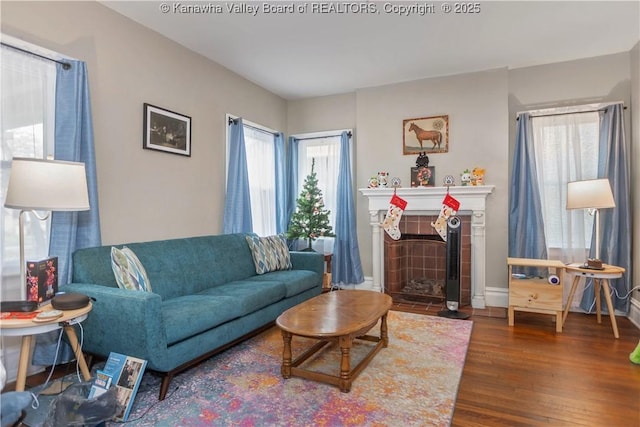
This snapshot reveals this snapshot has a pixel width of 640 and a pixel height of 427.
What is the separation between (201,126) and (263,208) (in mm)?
1406

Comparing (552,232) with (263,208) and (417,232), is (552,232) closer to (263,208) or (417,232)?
(417,232)

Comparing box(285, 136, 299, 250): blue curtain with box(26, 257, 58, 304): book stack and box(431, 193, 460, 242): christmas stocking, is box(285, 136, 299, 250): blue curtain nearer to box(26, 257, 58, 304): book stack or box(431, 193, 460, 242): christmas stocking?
box(431, 193, 460, 242): christmas stocking

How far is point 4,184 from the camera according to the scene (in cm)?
232

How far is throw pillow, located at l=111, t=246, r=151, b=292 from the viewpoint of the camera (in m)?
2.45

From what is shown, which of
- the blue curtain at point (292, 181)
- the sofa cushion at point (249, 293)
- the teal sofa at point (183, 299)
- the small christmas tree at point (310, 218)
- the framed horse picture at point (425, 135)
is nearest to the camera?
the teal sofa at point (183, 299)

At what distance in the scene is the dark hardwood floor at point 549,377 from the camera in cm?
202

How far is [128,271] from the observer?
8.19ft

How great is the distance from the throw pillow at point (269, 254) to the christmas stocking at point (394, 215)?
1.28m

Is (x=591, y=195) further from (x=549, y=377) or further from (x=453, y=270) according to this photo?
(x=549, y=377)

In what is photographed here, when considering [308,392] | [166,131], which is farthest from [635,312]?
[166,131]

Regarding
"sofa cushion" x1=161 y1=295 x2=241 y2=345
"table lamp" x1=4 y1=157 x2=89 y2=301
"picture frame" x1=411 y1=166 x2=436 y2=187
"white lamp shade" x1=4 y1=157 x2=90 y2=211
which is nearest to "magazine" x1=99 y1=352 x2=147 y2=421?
"sofa cushion" x1=161 y1=295 x2=241 y2=345

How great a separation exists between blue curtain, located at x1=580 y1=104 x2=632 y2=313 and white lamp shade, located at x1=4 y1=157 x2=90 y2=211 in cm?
473

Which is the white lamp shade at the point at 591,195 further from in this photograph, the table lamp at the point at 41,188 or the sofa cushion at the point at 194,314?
the table lamp at the point at 41,188

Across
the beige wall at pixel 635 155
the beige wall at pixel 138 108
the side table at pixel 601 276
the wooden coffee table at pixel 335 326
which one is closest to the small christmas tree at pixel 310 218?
the beige wall at pixel 138 108
